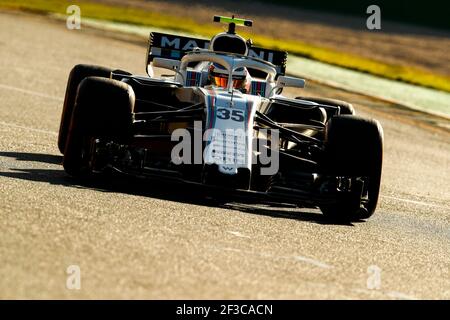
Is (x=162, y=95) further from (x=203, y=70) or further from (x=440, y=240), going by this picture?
(x=440, y=240)

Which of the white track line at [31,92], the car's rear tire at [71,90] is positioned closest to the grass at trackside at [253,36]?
the white track line at [31,92]

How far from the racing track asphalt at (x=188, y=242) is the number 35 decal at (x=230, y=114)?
0.74m

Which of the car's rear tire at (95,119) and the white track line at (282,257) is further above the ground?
the car's rear tire at (95,119)

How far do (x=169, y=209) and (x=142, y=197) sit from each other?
0.55 meters

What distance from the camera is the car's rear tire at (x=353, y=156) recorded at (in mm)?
9773

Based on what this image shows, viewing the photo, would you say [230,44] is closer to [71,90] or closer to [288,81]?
[288,81]

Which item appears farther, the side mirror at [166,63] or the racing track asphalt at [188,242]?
the side mirror at [166,63]

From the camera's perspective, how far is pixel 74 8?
38031 millimetres

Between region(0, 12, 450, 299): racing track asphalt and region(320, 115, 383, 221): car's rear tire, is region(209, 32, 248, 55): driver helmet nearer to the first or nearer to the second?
region(0, 12, 450, 299): racing track asphalt

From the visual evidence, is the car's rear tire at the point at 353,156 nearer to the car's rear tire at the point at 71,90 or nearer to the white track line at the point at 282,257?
the white track line at the point at 282,257

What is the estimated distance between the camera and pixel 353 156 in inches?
386

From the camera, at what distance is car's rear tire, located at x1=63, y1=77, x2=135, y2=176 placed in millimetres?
9531

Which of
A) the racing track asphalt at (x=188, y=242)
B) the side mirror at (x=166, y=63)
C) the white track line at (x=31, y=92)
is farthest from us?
the white track line at (x=31, y=92)
